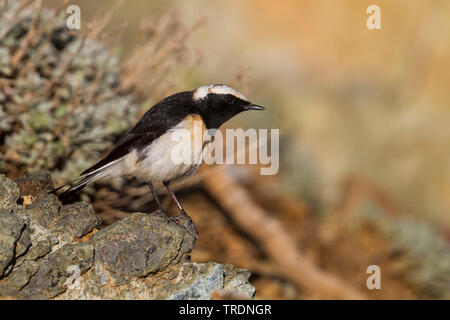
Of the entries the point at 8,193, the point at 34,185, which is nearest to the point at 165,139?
the point at 34,185

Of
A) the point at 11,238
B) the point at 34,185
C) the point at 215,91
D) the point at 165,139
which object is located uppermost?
the point at 215,91

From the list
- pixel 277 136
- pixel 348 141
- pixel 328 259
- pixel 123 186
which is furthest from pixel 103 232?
pixel 348 141

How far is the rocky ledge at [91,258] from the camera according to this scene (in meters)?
3.68

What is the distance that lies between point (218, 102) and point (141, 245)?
1.78 m

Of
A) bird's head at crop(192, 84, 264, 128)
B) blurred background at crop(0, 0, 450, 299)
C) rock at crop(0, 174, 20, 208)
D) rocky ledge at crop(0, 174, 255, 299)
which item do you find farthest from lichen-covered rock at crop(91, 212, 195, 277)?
blurred background at crop(0, 0, 450, 299)

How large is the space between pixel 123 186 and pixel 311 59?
27.6 feet

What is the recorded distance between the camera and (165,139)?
500 cm

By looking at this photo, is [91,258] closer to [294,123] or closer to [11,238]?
[11,238]

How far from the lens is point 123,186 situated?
6660 millimetres

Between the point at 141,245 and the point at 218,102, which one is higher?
the point at 218,102

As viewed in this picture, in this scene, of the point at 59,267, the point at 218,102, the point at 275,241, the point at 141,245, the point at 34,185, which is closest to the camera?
the point at 59,267

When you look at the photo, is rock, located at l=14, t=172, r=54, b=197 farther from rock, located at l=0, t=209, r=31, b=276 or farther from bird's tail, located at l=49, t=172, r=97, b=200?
rock, located at l=0, t=209, r=31, b=276

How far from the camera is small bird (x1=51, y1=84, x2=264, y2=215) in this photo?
16.4ft
